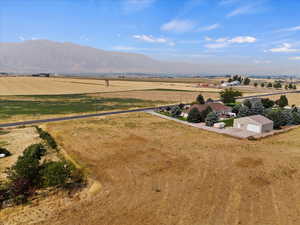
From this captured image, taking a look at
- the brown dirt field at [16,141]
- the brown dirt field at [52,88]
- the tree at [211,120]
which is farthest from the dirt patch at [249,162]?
the brown dirt field at [52,88]

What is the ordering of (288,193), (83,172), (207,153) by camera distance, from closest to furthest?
1. (288,193)
2. (83,172)
3. (207,153)

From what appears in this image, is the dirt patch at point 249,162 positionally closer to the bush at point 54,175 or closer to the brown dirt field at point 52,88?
the bush at point 54,175

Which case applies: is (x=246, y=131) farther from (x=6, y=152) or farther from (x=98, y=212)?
(x=6, y=152)

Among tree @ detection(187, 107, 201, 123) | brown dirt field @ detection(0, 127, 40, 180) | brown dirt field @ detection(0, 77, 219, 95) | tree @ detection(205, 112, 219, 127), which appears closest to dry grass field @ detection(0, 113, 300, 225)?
brown dirt field @ detection(0, 127, 40, 180)

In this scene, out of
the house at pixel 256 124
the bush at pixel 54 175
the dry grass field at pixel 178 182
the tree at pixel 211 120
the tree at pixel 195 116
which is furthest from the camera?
the tree at pixel 195 116

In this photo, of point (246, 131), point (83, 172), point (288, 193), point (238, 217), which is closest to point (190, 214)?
point (238, 217)

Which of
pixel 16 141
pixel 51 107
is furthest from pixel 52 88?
pixel 16 141
